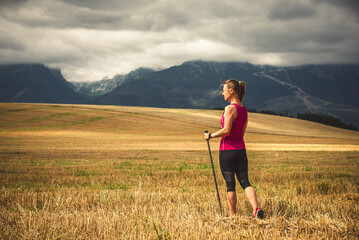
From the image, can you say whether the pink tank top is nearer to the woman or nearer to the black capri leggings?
the woman

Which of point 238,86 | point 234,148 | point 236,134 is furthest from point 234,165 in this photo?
point 238,86

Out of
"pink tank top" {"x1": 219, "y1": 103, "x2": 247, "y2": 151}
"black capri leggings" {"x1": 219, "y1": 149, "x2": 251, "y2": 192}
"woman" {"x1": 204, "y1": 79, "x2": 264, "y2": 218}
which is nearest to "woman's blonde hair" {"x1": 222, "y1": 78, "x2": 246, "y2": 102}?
"woman" {"x1": 204, "y1": 79, "x2": 264, "y2": 218}

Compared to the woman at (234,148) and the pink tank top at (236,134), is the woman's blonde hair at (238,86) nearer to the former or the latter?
the woman at (234,148)

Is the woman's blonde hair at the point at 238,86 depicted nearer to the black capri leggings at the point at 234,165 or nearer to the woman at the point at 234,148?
the woman at the point at 234,148

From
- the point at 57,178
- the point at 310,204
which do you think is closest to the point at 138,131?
the point at 57,178

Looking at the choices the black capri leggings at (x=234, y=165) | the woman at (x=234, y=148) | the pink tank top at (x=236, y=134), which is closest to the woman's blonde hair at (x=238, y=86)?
the woman at (x=234, y=148)

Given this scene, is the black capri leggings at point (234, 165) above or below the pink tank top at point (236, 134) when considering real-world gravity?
below

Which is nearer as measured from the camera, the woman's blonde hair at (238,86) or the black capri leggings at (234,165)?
the black capri leggings at (234,165)

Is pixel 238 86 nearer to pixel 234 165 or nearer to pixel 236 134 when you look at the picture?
pixel 236 134

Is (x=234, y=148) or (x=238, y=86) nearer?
(x=234, y=148)

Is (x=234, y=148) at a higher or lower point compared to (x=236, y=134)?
lower

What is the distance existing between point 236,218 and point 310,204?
2.67 m

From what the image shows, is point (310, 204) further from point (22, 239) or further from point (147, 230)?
point (22, 239)

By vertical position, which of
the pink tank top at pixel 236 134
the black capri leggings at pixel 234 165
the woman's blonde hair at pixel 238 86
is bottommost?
the black capri leggings at pixel 234 165
